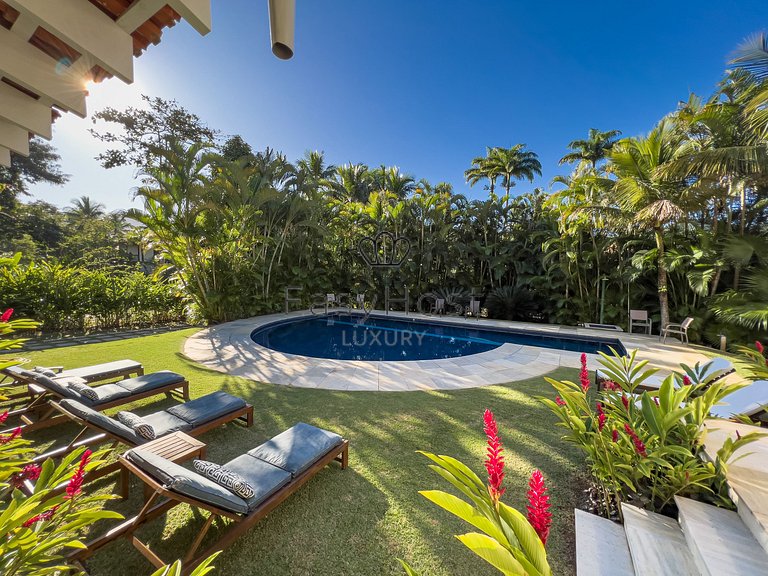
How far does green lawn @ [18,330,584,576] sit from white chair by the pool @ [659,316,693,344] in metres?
6.47

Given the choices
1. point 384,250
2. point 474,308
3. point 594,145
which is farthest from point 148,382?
point 594,145

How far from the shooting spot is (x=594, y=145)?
2200 centimetres

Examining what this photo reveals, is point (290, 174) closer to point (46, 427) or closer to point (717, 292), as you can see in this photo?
point (46, 427)

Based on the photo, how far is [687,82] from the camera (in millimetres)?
10320

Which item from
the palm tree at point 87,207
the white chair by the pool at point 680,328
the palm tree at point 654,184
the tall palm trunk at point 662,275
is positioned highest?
the palm tree at point 87,207

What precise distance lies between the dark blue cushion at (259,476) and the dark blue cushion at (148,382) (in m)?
2.48

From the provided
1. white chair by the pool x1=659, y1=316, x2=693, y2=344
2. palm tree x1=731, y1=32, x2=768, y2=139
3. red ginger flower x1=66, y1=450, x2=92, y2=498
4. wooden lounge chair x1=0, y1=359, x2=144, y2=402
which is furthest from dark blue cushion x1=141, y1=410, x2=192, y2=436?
white chair by the pool x1=659, y1=316, x2=693, y2=344

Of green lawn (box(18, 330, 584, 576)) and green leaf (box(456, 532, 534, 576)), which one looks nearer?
green leaf (box(456, 532, 534, 576))

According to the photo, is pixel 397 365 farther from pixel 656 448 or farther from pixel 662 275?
pixel 662 275

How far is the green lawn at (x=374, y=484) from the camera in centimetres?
211

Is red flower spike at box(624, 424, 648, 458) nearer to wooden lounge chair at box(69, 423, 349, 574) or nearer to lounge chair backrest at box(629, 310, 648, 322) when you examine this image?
wooden lounge chair at box(69, 423, 349, 574)

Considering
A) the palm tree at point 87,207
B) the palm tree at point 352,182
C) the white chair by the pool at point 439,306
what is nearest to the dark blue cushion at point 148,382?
Result: the white chair by the pool at point 439,306

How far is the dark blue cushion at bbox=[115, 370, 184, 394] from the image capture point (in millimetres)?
4066

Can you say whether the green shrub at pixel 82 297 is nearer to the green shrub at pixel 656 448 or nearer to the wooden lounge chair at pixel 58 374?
the wooden lounge chair at pixel 58 374
